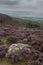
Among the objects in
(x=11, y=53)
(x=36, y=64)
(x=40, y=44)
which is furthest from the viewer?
(x=40, y=44)

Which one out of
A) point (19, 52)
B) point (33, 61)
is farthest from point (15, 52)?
point (33, 61)

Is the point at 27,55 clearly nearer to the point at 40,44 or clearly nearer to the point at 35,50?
the point at 35,50

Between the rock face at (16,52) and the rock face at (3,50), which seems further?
the rock face at (3,50)

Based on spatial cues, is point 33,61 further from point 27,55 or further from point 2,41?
point 2,41

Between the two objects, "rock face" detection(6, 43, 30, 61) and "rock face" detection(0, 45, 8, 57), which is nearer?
"rock face" detection(6, 43, 30, 61)

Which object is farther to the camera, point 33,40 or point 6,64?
point 33,40

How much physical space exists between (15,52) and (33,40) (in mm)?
4855

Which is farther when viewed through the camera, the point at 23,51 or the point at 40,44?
the point at 40,44

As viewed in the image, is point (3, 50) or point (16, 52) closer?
point (16, 52)

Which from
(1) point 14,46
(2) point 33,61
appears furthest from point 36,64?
(1) point 14,46

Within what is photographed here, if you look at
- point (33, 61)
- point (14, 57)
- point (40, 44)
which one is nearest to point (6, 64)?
point (14, 57)

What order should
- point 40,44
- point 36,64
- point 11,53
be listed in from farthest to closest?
point 40,44 < point 11,53 < point 36,64

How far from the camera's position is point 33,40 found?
26.8 m

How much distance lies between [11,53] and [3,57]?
0.91m
